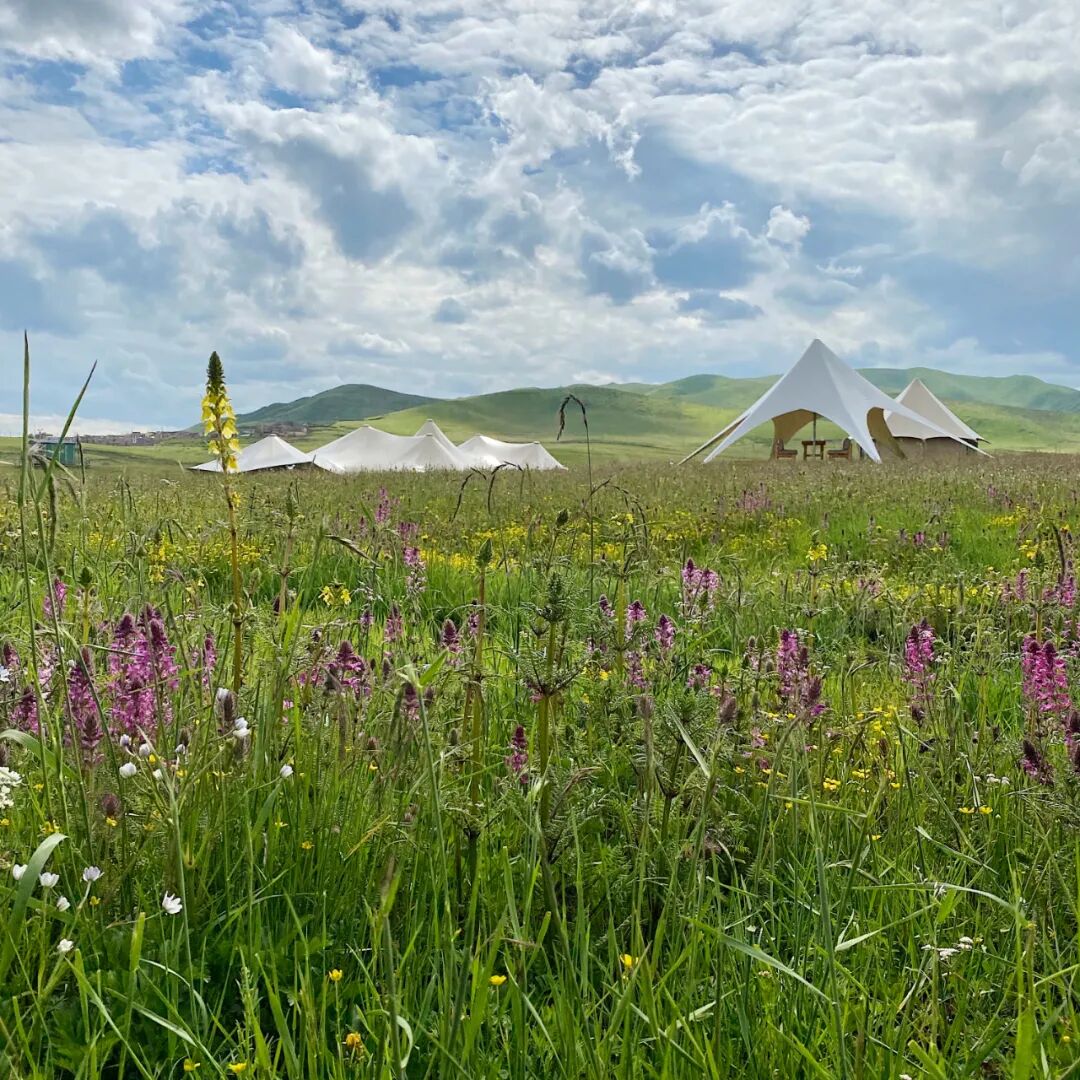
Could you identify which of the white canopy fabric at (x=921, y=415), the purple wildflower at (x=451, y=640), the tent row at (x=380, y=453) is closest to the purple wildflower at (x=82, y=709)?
the purple wildflower at (x=451, y=640)

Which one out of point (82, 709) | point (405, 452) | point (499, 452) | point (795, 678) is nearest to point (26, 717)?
point (82, 709)

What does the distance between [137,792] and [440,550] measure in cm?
697

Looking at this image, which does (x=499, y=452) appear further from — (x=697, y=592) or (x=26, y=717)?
(x=26, y=717)

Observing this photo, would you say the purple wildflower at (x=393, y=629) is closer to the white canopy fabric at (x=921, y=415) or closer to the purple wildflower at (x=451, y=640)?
the purple wildflower at (x=451, y=640)

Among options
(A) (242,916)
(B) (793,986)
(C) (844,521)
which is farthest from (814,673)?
(C) (844,521)

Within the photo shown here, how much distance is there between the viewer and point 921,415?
43188 millimetres

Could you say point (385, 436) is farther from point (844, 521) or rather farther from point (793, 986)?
point (793, 986)

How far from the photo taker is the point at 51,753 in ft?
7.96

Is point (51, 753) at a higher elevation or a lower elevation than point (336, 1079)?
higher

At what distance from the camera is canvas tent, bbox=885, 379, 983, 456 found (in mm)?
41719

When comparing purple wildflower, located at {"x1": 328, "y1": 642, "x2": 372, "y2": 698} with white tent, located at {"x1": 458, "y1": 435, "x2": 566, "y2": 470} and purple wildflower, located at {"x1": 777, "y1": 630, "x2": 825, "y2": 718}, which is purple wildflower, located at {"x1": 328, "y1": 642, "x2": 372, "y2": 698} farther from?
white tent, located at {"x1": 458, "y1": 435, "x2": 566, "y2": 470}

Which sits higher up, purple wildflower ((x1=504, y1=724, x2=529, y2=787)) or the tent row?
the tent row

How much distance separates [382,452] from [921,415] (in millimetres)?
25288

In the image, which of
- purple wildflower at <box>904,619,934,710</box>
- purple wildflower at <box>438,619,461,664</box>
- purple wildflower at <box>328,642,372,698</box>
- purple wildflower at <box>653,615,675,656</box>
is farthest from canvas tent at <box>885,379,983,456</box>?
purple wildflower at <box>328,642,372,698</box>
